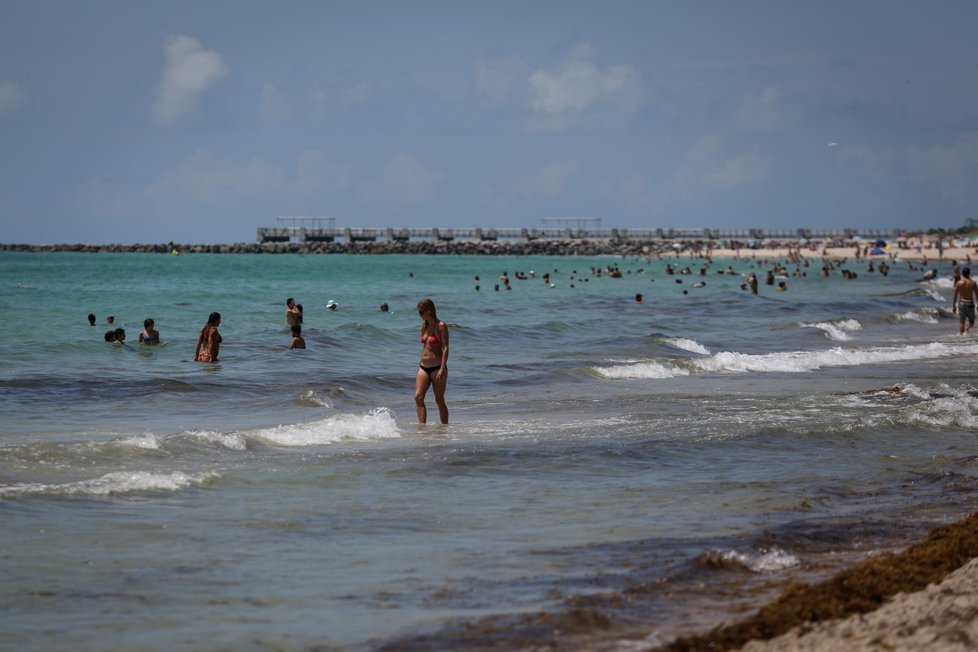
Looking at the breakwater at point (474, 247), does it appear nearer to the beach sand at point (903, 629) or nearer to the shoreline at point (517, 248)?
the shoreline at point (517, 248)

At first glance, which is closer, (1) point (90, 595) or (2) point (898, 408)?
(1) point (90, 595)

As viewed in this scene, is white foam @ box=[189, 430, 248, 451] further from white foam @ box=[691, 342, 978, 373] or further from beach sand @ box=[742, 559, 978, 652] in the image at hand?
white foam @ box=[691, 342, 978, 373]

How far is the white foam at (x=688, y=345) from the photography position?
26.2 metres

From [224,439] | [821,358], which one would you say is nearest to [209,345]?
[224,439]

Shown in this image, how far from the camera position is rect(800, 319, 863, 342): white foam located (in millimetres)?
30523

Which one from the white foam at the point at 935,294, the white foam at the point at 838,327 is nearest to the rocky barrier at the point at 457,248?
the white foam at the point at 935,294

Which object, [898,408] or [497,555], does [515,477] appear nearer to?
[497,555]

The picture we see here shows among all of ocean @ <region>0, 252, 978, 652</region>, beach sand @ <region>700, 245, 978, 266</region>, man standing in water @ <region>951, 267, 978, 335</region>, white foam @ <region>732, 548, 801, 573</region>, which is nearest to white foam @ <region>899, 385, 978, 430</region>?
ocean @ <region>0, 252, 978, 652</region>

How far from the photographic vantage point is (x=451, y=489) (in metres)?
10.0

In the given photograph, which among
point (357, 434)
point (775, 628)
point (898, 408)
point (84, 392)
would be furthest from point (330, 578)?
point (84, 392)

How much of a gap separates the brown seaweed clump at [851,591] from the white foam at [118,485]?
18.1 ft

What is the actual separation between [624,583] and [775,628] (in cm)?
133

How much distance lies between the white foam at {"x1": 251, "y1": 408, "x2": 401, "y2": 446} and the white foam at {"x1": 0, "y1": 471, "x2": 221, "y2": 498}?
7.76 feet

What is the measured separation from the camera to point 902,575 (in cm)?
655
